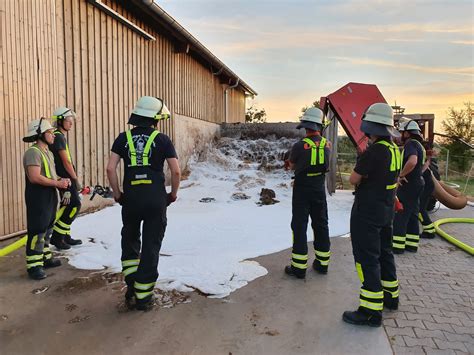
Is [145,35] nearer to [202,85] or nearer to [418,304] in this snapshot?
[202,85]

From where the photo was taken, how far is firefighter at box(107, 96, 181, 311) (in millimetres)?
3418

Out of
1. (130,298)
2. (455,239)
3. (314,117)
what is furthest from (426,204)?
(130,298)

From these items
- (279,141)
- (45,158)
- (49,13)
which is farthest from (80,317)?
(279,141)

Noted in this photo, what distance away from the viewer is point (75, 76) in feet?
23.7

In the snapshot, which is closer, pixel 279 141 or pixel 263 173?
pixel 263 173

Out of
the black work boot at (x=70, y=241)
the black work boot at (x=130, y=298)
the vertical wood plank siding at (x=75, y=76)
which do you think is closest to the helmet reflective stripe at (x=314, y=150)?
the black work boot at (x=130, y=298)

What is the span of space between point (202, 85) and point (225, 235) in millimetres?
9246

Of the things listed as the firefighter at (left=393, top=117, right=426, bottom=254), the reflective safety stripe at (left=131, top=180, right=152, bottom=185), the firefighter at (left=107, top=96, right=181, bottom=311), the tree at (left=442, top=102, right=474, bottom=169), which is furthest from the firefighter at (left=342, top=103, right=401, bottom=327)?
the tree at (left=442, top=102, right=474, bottom=169)

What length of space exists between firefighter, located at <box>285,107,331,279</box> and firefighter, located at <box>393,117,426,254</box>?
1513 mm

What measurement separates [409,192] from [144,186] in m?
3.87

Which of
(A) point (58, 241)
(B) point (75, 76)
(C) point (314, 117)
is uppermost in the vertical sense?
(B) point (75, 76)

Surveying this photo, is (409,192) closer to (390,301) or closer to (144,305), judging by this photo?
(390,301)

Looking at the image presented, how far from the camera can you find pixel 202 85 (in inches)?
565

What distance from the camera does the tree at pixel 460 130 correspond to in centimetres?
2091
